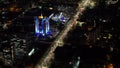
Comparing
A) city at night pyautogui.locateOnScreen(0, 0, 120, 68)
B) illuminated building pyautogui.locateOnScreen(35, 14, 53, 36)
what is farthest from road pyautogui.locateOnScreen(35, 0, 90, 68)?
illuminated building pyautogui.locateOnScreen(35, 14, 53, 36)

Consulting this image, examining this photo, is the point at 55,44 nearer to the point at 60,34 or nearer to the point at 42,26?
the point at 60,34

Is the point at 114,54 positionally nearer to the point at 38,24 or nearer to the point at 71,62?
the point at 71,62

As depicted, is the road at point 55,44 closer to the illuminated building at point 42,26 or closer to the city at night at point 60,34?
the city at night at point 60,34

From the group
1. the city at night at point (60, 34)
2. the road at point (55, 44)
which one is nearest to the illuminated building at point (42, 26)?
the city at night at point (60, 34)

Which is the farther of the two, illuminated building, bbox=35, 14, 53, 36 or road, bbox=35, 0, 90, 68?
illuminated building, bbox=35, 14, 53, 36

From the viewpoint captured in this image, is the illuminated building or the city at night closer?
the city at night

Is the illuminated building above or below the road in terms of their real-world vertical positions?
above

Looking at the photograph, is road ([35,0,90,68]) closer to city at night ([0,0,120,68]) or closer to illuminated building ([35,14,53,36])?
city at night ([0,0,120,68])

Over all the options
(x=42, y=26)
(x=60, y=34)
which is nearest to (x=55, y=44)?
(x=60, y=34)

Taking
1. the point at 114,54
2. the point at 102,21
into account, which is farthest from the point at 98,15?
the point at 114,54
